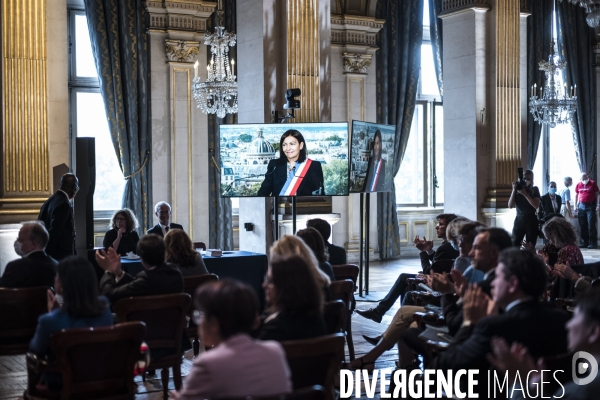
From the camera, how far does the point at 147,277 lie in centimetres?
460

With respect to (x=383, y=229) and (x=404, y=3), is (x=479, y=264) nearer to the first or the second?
(x=383, y=229)

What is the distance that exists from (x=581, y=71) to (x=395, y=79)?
4.58 meters

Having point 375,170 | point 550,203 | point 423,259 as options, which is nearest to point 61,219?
point 423,259

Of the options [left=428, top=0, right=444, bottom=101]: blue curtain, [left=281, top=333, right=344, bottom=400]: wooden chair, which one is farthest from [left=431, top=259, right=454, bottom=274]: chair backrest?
[left=428, top=0, right=444, bottom=101]: blue curtain

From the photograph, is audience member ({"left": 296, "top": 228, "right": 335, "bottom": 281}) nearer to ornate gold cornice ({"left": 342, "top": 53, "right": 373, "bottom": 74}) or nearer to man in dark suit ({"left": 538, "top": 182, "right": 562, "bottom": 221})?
ornate gold cornice ({"left": 342, "top": 53, "right": 373, "bottom": 74})

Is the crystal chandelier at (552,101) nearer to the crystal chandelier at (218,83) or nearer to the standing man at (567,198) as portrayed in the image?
the standing man at (567,198)

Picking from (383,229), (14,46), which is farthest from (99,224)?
(383,229)

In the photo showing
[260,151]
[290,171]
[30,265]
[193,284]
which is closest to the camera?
[30,265]

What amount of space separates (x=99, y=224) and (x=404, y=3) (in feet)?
21.7

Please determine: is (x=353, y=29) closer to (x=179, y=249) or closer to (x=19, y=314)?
(x=179, y=249)

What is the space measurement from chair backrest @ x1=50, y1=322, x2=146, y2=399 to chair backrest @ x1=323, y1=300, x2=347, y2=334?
3.65 ft

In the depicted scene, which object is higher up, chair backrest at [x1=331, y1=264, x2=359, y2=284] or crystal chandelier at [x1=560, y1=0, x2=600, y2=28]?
crystal chandelier at [x1=560, y1=0, x2=600, y2=28]

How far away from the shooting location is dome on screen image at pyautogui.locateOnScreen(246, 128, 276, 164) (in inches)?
321

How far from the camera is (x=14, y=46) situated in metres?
7.84
